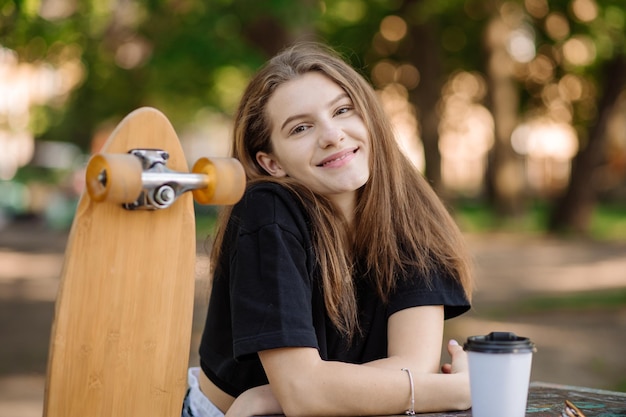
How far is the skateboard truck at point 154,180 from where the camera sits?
154 centimetres

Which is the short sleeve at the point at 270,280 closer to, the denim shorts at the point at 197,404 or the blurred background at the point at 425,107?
the denim shorts at the point at 197,404

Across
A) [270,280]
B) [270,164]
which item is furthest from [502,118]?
[270,280]

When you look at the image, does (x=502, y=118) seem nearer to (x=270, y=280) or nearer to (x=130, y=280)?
(x=270, y=280)

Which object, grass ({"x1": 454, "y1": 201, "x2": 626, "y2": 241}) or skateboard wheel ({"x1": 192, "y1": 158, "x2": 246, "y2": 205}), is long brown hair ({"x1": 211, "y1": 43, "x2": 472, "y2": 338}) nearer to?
skateboard wheel ({"x1": 192, "y1": 158, "x2": 246, "y2": 205})

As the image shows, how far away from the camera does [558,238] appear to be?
18.7 metres

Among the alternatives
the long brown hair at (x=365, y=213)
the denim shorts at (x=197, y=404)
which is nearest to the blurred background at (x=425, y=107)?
the long brown hair at (x=365, y=213)

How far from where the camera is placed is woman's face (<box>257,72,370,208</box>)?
2.18 meters

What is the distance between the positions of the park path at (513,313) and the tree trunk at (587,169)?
5.20 feet

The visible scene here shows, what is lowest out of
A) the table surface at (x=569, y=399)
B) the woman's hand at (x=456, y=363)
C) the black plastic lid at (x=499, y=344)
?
the table surface at (x=569, y=399)

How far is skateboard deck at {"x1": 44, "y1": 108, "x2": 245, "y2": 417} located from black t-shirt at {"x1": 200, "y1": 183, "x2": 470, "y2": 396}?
197 millimetres

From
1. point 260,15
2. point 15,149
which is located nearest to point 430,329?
point 260,15

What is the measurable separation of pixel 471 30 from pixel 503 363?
22.3 meters

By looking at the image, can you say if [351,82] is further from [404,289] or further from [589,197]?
[589,197]

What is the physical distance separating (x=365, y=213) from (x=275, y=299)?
16.2 inches
